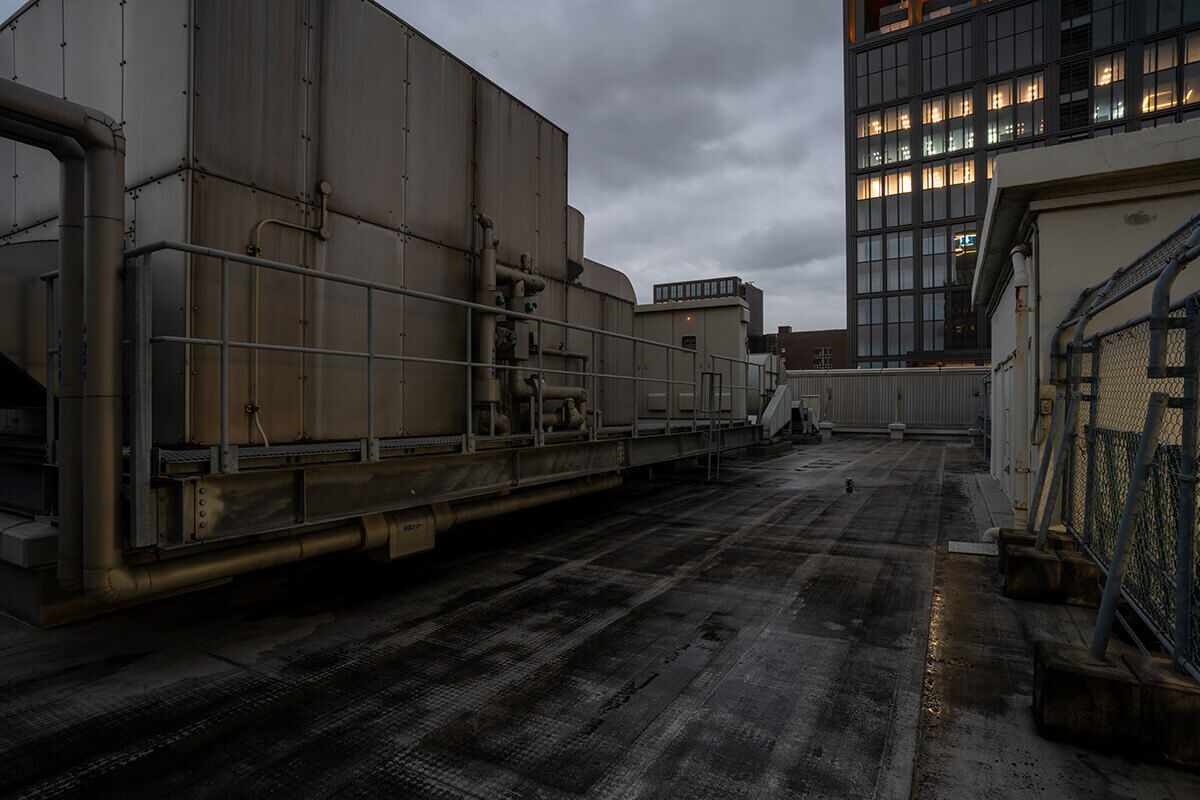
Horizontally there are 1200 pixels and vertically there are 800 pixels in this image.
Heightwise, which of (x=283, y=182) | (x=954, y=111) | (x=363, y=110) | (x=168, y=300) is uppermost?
(x=954, y=111)

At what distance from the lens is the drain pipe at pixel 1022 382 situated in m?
6.41

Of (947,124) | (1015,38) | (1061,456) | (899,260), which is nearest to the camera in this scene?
(1061,456)

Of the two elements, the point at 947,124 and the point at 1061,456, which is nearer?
the point at 1061,456

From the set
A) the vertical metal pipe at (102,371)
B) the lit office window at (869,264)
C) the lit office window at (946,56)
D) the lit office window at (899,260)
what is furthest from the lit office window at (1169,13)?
the vertical metal pipe at (102,371)

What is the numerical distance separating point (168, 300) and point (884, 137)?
154 ft

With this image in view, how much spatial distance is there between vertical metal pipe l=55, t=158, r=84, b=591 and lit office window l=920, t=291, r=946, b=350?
140 ft

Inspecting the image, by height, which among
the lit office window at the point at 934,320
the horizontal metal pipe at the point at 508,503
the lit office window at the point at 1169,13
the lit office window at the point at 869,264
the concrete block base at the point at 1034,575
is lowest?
the concrete block base at the point at 1034,575

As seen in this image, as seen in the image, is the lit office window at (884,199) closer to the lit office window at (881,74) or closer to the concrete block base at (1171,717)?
the lit office window at (881,74)

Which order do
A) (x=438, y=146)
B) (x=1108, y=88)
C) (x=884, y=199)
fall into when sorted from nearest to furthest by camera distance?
(x=438, y=146) < (x=1108, y=88) < (x=884, y=199)

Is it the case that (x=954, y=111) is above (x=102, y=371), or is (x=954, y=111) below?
above

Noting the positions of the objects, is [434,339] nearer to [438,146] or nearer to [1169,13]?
[438,146]

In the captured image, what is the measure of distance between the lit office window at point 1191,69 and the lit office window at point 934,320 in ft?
52.2

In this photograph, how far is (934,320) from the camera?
37688 mm

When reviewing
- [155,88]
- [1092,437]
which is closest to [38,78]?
[155,88]
